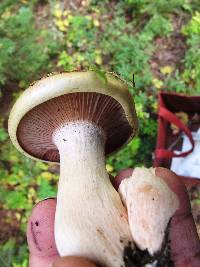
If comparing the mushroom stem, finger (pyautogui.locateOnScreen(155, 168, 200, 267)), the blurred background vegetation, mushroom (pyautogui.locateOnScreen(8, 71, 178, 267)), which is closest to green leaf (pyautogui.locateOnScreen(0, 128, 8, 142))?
the blurred background vegetation

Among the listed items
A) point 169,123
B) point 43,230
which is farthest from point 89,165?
point 169,123

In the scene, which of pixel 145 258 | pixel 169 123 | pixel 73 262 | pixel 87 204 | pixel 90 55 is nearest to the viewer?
pixel 73 262

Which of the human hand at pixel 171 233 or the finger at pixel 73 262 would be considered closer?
the finger at pixel 73 262

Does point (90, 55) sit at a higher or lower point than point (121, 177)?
higher

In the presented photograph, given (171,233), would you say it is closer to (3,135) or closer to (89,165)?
(89,165)

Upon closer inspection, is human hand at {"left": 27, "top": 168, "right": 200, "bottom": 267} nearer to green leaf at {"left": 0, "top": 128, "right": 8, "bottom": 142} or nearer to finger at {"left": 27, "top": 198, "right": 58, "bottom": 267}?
finger at {"left": 27, "top": 198, "right": 58, "bottom": 267}

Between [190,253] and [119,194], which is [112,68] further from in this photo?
[190,253]

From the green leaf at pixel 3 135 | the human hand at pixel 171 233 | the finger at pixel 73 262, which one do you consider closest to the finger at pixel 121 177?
the human hand at pixel 171 233

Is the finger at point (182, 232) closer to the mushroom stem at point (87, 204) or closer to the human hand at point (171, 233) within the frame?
the human hand at point (171, 233)
